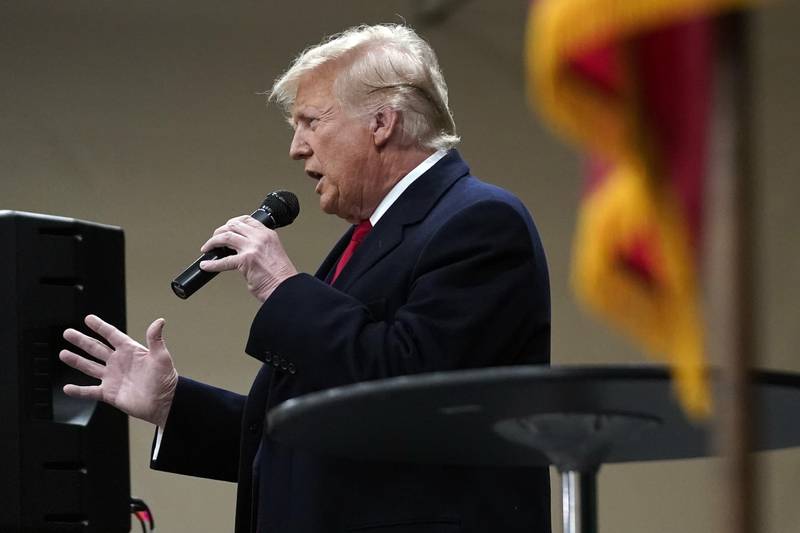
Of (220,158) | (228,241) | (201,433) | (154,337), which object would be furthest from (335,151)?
(220,158)

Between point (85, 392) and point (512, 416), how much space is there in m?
1.29

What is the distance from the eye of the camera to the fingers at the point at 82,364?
2.13 metres

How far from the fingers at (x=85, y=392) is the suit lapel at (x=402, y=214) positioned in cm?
42

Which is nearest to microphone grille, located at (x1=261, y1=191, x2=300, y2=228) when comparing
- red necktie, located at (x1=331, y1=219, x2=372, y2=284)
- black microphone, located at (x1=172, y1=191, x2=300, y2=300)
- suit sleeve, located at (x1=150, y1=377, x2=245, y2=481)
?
black microphone, located at (x1=172, y1=191, x2=300, y2=300)

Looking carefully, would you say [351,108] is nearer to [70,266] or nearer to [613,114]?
[70,266]

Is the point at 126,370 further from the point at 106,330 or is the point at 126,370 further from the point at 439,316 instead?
the point at 439,316

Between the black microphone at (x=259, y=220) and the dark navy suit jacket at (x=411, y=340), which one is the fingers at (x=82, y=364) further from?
the dark navy suit jacket at (x=411, y=340)

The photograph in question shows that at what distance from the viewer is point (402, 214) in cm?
218

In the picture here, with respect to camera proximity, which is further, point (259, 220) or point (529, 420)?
point (259, 220)

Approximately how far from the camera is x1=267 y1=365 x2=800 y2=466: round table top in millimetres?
Answer: 853

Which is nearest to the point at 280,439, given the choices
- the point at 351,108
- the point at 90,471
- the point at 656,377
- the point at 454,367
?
the point at 656,377

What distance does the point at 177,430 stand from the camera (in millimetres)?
2391

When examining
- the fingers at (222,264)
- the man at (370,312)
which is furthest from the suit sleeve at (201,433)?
the fingers at (222,264)

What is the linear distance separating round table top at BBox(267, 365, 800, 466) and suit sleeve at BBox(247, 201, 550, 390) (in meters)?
0.65
